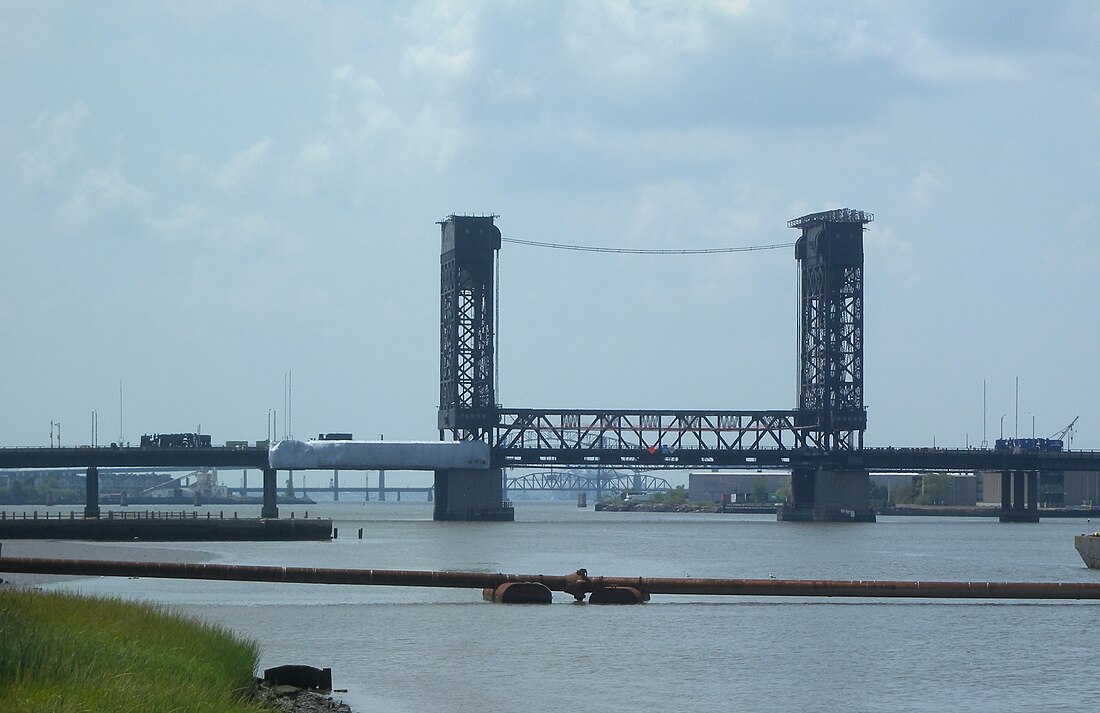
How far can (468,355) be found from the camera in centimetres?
17050

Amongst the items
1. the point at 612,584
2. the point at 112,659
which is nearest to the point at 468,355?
the point at 612,584

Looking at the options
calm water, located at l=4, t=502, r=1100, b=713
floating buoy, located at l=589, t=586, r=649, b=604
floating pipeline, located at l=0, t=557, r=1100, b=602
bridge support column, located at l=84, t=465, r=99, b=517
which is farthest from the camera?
bridge support column, located at l=84, t=465, r=99, b=517

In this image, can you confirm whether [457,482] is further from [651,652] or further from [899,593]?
[651,652]

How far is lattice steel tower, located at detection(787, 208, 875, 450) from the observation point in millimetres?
171500

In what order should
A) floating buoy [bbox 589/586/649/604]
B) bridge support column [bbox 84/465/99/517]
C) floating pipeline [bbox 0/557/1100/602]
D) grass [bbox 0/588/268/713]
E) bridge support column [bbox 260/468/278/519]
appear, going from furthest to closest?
bridge support column [bbox 260/468/278/519] < bridge support column [bbox 84/465/99/517] < floating buoy [bbox 589/586/649/604] < floating pipeline [bbox 0/557/1100/602] < grass [bbox 0/588/268/713]

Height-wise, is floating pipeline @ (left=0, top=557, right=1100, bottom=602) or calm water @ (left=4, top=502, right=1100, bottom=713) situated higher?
floating pipeline @ (left=0, top=557, right=1100, bottom=602)

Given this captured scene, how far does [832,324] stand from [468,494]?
139 feet

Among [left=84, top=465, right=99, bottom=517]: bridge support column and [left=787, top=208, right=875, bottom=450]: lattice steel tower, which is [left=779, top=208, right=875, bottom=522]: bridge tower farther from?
[left=84, top=465, right=99, bottom=517]: bridge support column

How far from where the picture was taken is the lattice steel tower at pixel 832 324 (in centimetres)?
17150

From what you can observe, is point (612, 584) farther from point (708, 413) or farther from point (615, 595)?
point (708, 413)

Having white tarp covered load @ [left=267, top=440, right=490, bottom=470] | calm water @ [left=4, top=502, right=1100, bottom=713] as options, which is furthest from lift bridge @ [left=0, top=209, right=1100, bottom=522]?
calm water @ [left=4, top=502, right=1100, bottom=713]

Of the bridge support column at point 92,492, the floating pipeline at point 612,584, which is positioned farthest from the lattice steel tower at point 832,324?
the floating pipeline at point 612,584

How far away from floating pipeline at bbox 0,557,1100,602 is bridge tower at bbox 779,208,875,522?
365 ft

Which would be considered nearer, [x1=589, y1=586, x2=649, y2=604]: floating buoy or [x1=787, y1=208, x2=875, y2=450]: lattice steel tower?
[x1=589, y1=586, x2=649, y2=604]: floating buoy
